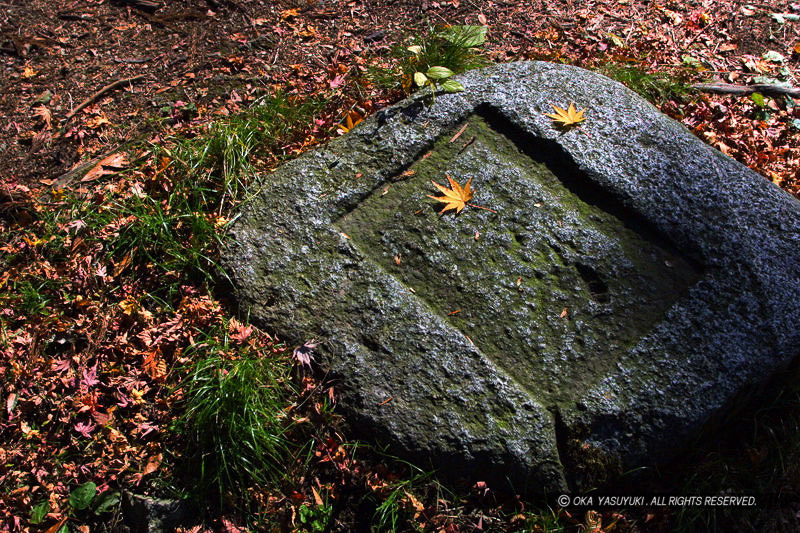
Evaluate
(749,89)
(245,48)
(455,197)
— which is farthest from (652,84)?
(245,48)

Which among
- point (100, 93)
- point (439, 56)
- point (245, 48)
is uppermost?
point (439, 56)

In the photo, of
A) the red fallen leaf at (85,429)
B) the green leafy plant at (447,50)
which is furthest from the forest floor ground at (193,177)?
the green leafy plant at (447,50)

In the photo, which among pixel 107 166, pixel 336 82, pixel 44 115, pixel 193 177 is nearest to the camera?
pixel 193 177

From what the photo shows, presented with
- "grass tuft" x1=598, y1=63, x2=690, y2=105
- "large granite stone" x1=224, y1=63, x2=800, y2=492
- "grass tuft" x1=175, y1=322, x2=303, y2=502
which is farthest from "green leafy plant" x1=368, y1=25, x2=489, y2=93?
"grass tuft" x1=175, y1=322, x2=303, y2=502

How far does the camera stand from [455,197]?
286 cm

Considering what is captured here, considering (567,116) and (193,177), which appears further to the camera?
(193,177)

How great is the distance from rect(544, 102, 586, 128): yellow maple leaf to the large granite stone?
0.04m

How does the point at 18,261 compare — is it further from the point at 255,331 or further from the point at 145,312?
the point at 255,331

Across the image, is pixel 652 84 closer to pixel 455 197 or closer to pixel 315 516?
pixel 455 197

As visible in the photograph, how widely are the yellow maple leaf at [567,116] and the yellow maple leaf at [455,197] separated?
0.59 m

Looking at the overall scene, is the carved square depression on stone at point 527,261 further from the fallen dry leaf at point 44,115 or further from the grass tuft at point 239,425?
the fallen dry leaf at point 44,115

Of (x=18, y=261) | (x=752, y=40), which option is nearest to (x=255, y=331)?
(x=18, y=261)

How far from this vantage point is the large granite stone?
239 centimetres

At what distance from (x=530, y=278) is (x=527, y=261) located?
84 mm
